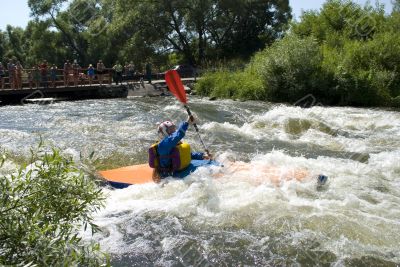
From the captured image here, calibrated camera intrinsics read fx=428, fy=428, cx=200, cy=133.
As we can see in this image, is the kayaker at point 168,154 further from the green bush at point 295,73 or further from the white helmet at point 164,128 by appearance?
the green bush at point 295,73

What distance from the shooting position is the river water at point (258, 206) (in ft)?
13.2

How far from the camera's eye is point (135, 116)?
41.8 ft

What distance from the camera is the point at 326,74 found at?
1492cm

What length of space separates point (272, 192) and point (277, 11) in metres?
29.0

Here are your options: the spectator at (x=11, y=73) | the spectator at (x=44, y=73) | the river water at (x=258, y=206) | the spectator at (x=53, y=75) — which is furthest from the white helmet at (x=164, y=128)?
the spectator at (x=44, y=73)

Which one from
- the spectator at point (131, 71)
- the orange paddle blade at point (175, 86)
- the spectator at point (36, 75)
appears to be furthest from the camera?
the spectator at point (131, 71)

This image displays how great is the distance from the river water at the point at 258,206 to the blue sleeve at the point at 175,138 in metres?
0.49

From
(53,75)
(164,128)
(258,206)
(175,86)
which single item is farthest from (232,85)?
(258,206)

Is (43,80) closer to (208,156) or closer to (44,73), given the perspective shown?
(44,73)

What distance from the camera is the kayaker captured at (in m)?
5.72

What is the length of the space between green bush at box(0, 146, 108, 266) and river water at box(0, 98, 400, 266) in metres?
0.37

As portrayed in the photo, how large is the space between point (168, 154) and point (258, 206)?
148cm

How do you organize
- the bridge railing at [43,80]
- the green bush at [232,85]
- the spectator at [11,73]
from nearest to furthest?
the green bush at [232,85] < the spectator at [11,73] < the bridge railing at [43,80]

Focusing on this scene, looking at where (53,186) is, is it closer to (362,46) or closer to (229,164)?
(229,164)
